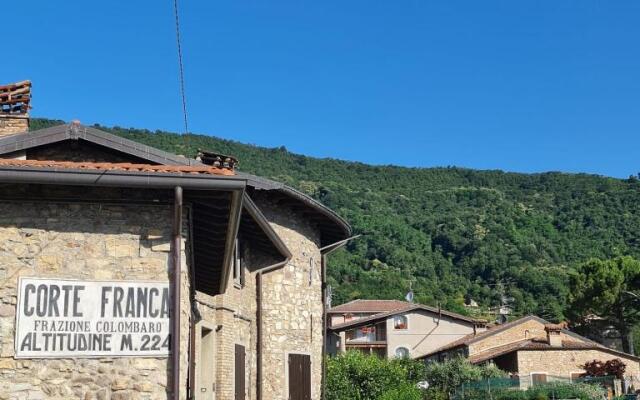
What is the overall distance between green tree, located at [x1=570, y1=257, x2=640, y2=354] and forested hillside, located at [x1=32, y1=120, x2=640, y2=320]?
16008 mm

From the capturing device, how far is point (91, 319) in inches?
362

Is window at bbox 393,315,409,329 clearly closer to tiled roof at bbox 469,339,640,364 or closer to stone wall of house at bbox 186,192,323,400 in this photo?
tiled roof at bbox 469,339,640,364

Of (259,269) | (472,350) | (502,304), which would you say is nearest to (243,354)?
(259,269)

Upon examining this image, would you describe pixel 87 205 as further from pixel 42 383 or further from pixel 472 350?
pixel 472 350

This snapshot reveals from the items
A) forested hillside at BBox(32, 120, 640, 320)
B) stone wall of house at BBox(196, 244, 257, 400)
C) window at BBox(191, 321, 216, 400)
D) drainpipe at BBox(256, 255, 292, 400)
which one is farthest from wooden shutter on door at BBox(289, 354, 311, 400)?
forested hillside at BBox(32, 120, 640, 320)

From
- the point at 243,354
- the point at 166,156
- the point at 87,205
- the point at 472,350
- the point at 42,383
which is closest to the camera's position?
the point at 42,383

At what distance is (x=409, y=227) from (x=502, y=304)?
26.4 m

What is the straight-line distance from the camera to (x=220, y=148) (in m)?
117

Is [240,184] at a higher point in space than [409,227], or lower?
lower

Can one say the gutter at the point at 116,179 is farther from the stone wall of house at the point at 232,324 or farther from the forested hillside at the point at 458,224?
the forested hillside at the point at 458,224

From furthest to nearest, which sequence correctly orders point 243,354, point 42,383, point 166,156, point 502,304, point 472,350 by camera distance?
1. point 502,304
2. point 472,350
3. point 243,354
4. point 166,156
5. point 42,383

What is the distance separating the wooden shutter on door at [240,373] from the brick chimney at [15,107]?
21.5 ft

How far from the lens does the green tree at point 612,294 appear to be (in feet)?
208

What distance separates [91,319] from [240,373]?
8.68 metres
